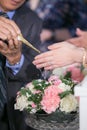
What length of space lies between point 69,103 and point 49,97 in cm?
8

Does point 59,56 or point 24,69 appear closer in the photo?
point 59,56

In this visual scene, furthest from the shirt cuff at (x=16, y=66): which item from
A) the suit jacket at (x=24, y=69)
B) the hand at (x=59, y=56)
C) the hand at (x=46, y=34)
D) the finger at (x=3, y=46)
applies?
the hand at (x=46, y=34)

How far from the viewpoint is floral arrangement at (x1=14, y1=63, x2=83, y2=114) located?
127 cm

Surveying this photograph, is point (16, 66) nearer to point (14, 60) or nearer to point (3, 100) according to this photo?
point (14, 60)

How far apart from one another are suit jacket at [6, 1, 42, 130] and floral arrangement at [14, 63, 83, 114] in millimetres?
295

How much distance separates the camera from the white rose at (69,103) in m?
1.27

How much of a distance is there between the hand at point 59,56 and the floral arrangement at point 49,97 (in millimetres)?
85

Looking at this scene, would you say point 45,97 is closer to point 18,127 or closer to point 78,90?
point 78,90

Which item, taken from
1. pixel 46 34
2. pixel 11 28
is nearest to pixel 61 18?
pixel 46 34

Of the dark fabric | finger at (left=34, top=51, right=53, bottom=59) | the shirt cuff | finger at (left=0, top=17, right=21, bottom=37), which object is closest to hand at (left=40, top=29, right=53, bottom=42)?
the shirt cuff

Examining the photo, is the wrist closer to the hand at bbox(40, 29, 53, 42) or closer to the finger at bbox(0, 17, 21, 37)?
the finger at bbox(0, 17, 21, 37)

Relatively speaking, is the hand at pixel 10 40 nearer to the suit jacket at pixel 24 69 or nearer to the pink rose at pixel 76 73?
the suit jacket at pixel 24 69

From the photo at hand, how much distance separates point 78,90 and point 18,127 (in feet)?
3.03

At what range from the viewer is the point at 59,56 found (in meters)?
1.31
